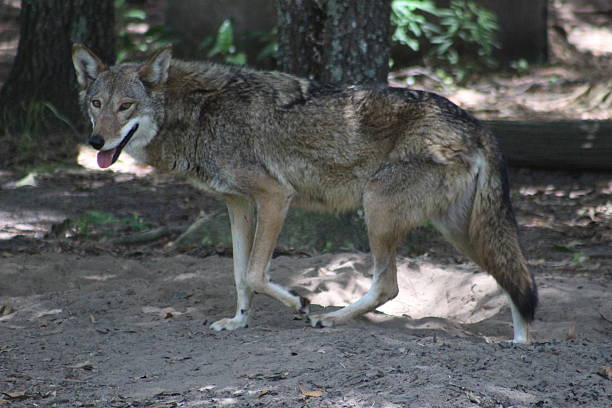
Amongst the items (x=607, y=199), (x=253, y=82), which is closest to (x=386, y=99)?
(x=253, y=82)

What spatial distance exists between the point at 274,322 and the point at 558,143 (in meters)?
5.55

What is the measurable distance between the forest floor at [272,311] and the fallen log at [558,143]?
23 centimetres

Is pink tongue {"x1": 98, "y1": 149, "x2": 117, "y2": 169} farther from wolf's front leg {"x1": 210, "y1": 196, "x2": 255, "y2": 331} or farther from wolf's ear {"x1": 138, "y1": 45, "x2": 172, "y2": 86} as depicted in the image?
wolf's front leg {"x1": 210, "y1": 196, "x2": 255, "y2": 331}

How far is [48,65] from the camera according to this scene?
1088 centimetres

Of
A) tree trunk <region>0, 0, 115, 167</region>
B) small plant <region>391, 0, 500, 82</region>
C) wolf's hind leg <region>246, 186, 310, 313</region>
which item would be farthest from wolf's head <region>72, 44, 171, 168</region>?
small plant <region>391, 0, 500, 82</region>

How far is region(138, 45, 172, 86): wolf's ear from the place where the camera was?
5566mm

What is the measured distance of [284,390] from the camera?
4066 mm

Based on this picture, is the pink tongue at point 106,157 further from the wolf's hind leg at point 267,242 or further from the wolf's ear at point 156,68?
the wolf's hind leg at point 267,242

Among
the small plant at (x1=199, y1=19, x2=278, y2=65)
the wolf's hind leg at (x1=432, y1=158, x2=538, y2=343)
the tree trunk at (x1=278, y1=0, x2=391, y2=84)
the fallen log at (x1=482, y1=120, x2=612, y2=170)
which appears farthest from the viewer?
the small plant at (x1=199, y1=19, x2=278, y2=65)

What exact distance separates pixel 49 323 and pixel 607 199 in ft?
21.8

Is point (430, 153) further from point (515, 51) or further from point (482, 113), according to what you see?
point (515, 51)

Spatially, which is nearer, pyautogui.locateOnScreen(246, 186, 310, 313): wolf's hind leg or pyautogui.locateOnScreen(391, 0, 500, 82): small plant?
pyautogui.locateOnScreen(246, 186, 310, 313): wolf's hind leg

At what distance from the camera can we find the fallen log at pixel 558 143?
9.63m

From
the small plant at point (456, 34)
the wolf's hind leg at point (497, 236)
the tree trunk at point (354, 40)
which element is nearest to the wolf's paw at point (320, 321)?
the wolf's hind leg at point (497, 236)
